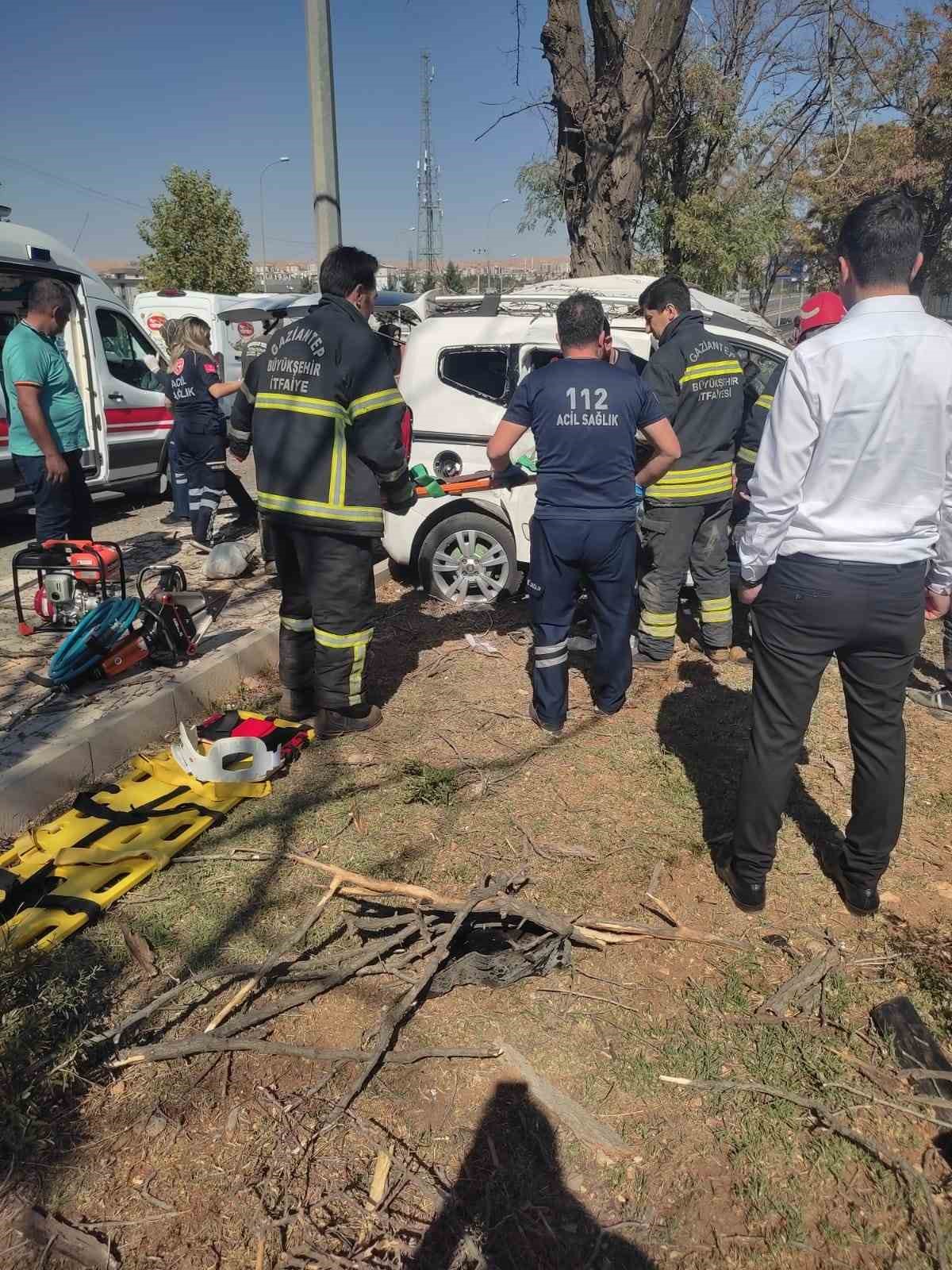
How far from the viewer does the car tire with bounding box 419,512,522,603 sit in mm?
6066

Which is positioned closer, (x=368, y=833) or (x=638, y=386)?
(x=368, y=833)

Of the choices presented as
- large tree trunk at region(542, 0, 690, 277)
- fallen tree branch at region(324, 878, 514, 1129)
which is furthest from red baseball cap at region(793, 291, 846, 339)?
large tree trunk at region(542, 0, 690, 277)

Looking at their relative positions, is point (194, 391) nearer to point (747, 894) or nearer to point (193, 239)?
point (747, 894)

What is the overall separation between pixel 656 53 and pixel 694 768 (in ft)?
26.9

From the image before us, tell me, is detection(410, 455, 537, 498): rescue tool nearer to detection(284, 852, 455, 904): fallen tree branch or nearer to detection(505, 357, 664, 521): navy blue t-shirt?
detection(505, 357, 664, 521): navy blue t-shirt

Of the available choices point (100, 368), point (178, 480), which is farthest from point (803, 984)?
point (100, 368)

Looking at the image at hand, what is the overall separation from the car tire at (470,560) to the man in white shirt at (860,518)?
3.28m

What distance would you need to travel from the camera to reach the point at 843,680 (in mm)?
2877

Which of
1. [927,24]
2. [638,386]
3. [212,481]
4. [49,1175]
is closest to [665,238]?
[927,24]

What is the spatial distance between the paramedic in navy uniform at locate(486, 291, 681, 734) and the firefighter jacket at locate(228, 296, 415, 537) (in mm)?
587

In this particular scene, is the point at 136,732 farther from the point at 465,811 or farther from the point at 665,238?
the point at 665,238

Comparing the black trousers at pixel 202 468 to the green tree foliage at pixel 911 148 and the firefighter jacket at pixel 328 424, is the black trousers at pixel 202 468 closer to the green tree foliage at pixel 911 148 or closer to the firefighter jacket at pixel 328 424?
the firefighter jacket at pixel 328 424

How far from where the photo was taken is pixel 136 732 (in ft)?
13.4

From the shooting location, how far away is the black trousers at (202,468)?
24.2 ft
